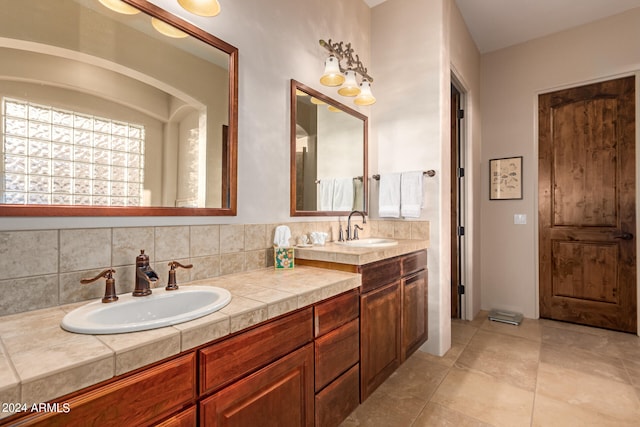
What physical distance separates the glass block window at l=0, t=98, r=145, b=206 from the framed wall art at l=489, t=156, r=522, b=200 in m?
3.53

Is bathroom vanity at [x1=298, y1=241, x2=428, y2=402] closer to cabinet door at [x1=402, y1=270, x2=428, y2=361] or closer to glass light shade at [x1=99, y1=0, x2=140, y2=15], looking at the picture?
cabinet door at [x1=402, y1=270, x2=428, y2=361]

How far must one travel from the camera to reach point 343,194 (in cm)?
251

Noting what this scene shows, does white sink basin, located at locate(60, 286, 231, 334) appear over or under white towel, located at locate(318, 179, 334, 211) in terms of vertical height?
under

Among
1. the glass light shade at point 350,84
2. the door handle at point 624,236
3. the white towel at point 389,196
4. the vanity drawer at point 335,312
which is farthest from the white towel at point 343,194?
the door handle at point 624,236

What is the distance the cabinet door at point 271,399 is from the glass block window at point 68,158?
2.80 ft

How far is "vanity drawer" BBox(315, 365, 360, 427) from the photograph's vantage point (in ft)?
A: 4.49

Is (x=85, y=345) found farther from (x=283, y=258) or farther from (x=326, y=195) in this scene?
(x=326, y=195)

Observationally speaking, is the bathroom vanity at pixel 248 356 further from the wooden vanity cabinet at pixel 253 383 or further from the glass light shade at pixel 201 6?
the glass light shade at pixel 201 6

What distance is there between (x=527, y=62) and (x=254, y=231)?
3.60m

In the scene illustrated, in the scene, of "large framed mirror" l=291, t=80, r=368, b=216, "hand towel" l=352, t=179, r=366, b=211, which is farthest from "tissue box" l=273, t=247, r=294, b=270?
"hand towel" l=352, t=179, r=366, b=211

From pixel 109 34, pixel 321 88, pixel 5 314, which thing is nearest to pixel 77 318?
pixel 5 314

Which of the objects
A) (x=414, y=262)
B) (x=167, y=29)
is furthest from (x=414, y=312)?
(x=167, y=29)

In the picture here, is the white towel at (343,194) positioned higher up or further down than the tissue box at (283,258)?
higher up

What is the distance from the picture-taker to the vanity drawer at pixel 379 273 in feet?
5.51
